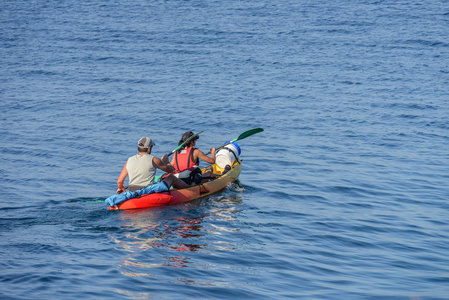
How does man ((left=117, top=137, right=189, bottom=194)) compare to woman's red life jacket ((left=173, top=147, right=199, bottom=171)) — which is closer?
man ((left=117, top=137, right=189, bottom=194))

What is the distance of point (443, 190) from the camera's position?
16562mm

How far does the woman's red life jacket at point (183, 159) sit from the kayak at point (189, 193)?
2.08 ft

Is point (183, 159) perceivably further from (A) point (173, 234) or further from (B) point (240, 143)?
(B) point (240, 143)

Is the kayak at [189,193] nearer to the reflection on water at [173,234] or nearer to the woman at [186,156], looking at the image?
the reflection on water at [173,234]

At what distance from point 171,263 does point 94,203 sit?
478 centimetres

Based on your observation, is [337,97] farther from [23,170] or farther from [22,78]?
[22,78]

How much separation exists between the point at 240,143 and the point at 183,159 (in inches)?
289

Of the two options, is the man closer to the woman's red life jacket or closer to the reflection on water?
the reflection on water

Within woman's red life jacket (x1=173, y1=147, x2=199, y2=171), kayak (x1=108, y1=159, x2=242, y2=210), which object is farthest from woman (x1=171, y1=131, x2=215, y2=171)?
kayak (x1=108, y1=159, x2=242, y2=210)

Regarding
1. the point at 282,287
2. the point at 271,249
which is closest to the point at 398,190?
the point at 271,249

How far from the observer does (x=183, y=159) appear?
15281mm

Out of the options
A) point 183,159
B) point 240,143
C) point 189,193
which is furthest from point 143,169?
point 240,143

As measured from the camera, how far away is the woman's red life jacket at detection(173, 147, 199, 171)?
15.2 m

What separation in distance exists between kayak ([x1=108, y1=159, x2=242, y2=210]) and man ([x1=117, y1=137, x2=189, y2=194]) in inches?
9.1
